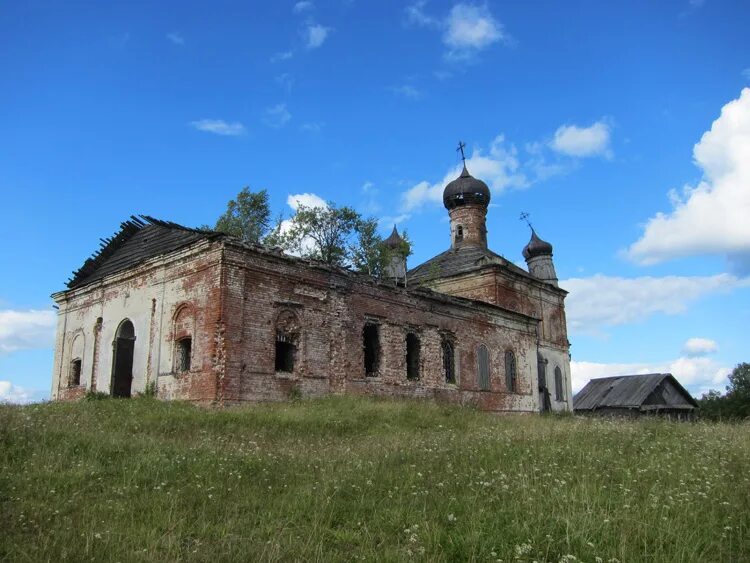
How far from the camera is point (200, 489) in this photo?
650cm

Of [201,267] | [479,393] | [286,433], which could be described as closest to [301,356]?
[201,267]

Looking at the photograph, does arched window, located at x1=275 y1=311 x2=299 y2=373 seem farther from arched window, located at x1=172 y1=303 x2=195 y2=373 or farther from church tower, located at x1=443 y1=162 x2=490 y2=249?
church tower, located at x1=443 y1=162 x2=490 y2=249

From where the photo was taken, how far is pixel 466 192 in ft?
105

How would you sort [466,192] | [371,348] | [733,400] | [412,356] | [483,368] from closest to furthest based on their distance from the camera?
[371,348], [412,356], [483,368], [466,192], [733,400]

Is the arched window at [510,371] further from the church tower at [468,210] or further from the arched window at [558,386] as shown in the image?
the church tower at [468,210]

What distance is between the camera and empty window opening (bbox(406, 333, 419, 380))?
20.7 metres

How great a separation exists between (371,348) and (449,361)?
4.06 meters

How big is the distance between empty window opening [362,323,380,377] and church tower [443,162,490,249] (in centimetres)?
1364

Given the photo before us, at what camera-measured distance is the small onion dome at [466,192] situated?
1260 inches

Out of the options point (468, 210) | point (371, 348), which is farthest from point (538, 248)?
point (371, 348)

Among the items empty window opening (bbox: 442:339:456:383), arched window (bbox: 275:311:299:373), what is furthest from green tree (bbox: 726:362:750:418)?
arched window (bbox: 275:311:299:373)

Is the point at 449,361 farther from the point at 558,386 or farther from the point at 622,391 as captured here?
the point at 622,391

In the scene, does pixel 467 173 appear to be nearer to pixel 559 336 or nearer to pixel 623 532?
pixel 559 336

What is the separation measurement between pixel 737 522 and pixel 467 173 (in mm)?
28770
